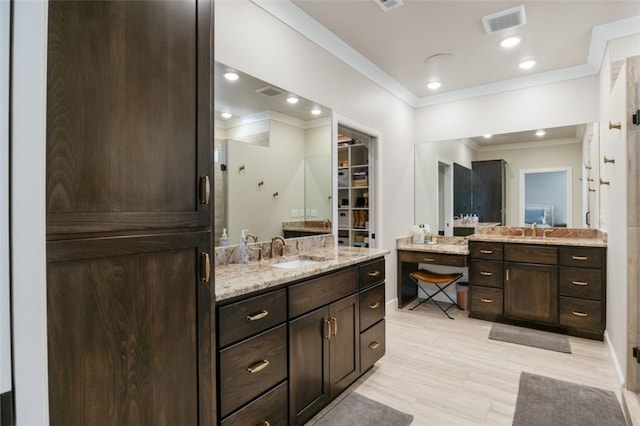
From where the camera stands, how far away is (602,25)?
110 inches

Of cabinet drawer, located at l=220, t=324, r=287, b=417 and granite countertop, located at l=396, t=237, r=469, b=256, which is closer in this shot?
cabinet drawer, located at l=220, t=324, r=287, b=417

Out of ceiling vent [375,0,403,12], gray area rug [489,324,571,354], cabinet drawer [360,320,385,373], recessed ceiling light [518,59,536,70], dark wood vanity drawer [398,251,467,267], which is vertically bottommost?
gray area rug [489,324,571,354]

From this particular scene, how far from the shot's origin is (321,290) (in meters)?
1.97

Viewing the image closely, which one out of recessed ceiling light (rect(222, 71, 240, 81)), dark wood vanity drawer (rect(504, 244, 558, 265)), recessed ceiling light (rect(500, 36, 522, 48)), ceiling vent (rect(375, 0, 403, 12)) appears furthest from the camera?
dark wood vanity drawer (rect(504, 244, 558, 265))

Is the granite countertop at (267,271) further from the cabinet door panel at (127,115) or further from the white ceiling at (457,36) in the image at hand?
the white ceiling at (457,36)

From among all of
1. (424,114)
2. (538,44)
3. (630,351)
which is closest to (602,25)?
(538,44)

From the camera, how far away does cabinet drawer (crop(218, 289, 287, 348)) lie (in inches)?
55.1

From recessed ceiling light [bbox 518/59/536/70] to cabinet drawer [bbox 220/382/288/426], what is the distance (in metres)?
3.76

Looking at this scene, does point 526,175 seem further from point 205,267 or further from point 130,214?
point 130,214

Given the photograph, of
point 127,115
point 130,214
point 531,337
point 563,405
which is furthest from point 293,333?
point 531,337

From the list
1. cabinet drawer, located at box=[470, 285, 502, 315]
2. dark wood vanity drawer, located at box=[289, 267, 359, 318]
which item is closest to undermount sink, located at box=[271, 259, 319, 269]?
dark wood vanity drawer, located at box=[289, 267, 359, 318]

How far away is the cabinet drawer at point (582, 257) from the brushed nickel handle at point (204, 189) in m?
3.52

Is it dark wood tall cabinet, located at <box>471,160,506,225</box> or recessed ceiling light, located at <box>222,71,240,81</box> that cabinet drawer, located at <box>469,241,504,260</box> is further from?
recessed ceiling light, located at <box>222,71,240,81</box>
